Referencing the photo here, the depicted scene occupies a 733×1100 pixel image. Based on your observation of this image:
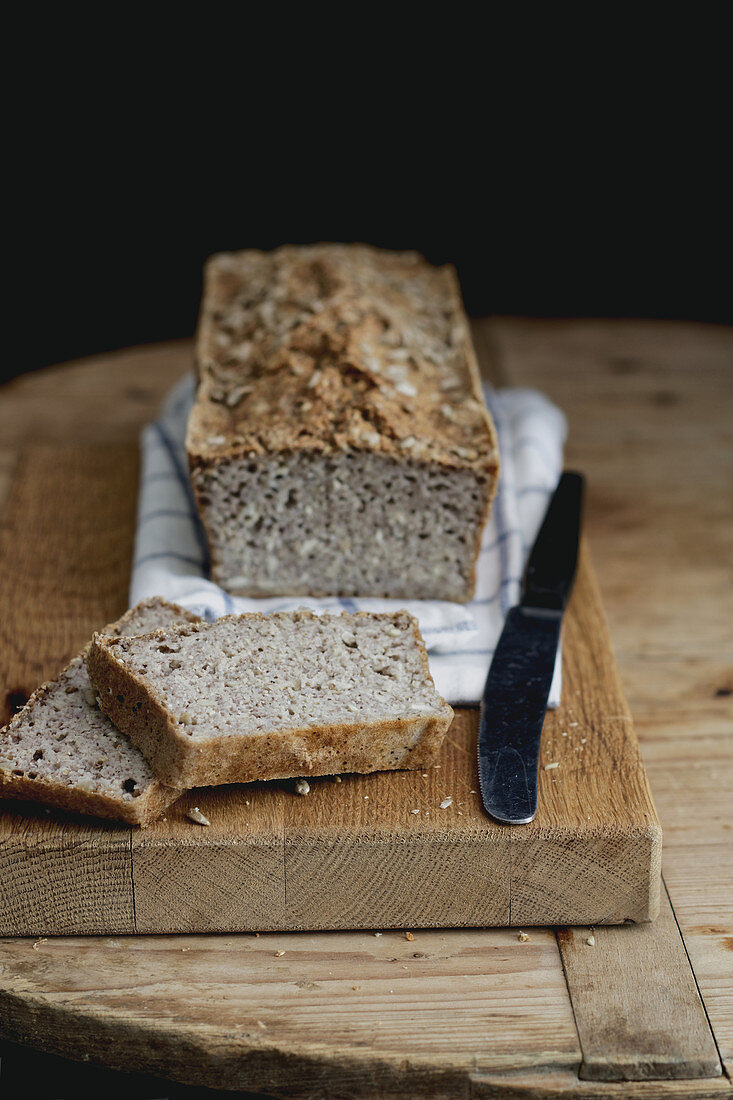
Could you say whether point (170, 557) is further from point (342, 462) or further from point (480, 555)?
point (480, 555)

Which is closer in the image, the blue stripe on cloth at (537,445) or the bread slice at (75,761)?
the bread slice at (75,761)

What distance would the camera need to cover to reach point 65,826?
6.80 ft

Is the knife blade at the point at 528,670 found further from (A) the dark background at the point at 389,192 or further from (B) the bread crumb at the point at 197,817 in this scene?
(A) the dark background at the point at 389,192

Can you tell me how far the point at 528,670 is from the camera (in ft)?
8.11

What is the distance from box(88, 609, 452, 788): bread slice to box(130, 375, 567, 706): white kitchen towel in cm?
A: 21

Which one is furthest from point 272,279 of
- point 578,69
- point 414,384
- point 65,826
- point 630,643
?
point 578,69

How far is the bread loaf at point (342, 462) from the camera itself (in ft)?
8.72

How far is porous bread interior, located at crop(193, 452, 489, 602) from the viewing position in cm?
266

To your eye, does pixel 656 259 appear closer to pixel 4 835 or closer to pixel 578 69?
pixel 578 69

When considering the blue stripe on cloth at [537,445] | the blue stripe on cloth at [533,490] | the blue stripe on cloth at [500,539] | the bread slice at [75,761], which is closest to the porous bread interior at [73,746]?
the bread slice at [75,761]

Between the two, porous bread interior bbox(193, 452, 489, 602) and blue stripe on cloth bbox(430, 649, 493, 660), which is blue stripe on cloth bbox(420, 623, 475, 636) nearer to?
blue stripe on cloth bbox(430, 649, 493, 660)

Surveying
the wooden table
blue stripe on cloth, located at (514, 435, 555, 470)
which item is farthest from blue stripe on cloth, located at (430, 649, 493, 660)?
blue stripe on cloth, located at (514, 435, 555, 470)

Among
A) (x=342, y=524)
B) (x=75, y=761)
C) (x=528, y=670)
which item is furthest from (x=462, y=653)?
(x=75, y=761)

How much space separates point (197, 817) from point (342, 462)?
0.93m
